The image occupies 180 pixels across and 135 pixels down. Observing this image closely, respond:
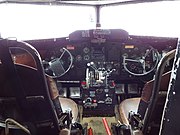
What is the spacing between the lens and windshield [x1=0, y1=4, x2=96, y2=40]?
118 inches

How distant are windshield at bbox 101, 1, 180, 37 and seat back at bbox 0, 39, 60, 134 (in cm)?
190

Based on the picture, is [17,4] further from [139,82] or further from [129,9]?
[139,82]

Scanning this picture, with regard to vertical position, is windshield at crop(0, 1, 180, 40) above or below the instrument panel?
above

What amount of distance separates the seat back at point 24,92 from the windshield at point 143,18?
190cm

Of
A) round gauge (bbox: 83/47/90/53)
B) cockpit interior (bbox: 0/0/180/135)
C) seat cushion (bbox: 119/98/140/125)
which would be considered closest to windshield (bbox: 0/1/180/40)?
cockpit interior (bbox: 0/0/180/135)

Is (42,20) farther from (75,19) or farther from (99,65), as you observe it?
(99,65)

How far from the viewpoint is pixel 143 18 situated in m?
3.24

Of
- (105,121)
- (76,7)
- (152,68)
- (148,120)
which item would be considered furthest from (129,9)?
(148,120)

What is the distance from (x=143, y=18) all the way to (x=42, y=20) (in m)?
1.31

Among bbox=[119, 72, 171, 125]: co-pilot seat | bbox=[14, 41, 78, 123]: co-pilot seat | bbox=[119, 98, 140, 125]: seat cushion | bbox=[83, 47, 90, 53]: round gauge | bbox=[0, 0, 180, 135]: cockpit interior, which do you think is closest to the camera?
bbox=[119, 72, 171, 125]: co-pilot seat

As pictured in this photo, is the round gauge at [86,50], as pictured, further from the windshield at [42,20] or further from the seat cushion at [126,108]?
the seat cushion at [126,108]

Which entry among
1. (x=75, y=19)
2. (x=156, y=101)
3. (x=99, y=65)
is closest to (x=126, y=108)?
(x=156, y=101)

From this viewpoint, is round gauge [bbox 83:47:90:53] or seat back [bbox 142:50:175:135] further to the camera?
round gauge [bbox 83:47:90:53]

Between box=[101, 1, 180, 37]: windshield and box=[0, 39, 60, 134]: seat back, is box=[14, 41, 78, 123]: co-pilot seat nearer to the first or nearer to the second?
box=[0, 39, 60, 134]: seat back
